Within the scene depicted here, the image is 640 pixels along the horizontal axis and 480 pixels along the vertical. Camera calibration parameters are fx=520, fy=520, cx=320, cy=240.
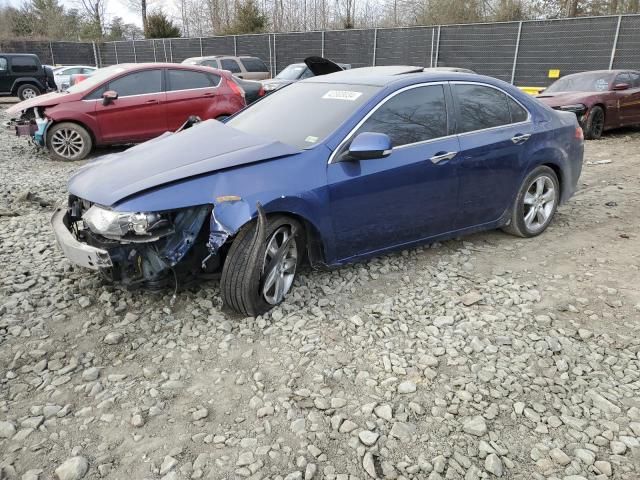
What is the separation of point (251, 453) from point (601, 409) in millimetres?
1808

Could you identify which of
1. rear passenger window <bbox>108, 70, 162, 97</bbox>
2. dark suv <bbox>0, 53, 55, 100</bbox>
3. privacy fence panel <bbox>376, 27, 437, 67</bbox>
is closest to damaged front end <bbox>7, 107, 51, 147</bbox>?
rear passenger window <bbox>108, 70, 162, 97</bbox>

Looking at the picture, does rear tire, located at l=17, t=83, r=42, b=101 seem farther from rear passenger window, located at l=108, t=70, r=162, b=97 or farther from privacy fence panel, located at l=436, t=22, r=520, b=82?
privacy fence panel, located at l=436, t=22, r=520, b=82

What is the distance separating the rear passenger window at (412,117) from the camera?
12.6 ft

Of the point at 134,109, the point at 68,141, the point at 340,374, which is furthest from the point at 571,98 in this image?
the point at 340,374

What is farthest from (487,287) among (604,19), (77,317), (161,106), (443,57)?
(443,57)

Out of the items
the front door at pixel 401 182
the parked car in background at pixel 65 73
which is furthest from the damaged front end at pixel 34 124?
the parked car in background at pixel 65 73

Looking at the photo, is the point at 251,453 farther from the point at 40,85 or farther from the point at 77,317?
the point at 40,85

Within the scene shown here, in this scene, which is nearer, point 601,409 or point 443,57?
point 601,409

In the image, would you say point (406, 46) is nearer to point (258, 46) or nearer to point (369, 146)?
point (258, 46)

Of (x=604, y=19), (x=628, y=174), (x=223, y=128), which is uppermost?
(x=604, y=19)

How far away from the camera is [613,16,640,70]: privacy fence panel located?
50.7 ft

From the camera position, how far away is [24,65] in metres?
18.1

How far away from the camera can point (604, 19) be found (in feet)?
52.2

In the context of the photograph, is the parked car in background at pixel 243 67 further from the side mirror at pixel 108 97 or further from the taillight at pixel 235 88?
the side mirror at pixel 108 97
